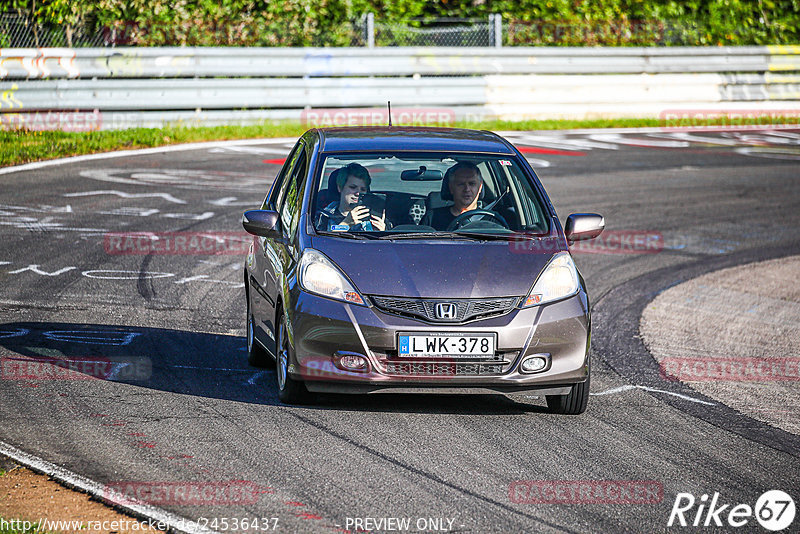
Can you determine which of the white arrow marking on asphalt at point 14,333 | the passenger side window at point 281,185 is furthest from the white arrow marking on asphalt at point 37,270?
the passenger side window at point 281,185

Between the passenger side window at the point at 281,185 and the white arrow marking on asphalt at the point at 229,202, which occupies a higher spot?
the passenger side window at the point at 281,185

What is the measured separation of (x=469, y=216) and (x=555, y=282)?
36.6 inches

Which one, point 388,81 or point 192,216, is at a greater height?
point 388,81

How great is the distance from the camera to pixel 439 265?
661 cm

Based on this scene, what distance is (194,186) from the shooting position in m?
15.9

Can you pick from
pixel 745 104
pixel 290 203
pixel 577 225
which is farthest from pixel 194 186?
pixel 745 104

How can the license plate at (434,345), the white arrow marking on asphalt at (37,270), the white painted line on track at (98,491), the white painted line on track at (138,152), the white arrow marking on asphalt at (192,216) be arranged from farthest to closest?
the white painted line on track at (138,152) → the white arrow marking on asphalt at (192,216) → the white arrow marking on asphalt at (37,270) → the license plate at (434,345) → the white painted line on track at (98,491)

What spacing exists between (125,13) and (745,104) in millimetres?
13413

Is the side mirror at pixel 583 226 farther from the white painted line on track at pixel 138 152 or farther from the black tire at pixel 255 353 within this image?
the white painted line on track at pixel 138 152

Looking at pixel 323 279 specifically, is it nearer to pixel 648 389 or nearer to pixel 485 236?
pixel 485 236

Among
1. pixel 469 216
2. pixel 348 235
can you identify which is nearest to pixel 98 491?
pixel 348 235

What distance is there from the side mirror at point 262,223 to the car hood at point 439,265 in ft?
1.44

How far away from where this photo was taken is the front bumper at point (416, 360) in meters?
6.38

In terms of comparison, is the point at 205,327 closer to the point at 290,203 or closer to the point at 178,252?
the point at 290,203
